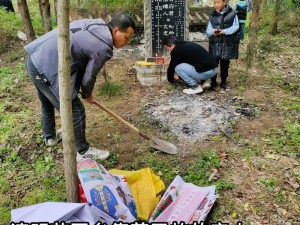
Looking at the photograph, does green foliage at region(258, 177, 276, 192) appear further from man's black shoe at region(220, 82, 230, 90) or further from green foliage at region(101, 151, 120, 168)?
man's black shoe at region(220, 82, 230, 90)

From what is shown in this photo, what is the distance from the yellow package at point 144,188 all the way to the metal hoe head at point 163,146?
600 millimetres

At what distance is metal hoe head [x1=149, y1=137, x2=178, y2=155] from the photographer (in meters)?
4.71

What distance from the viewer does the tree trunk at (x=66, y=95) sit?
2.79 m

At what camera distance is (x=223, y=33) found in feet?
21.0

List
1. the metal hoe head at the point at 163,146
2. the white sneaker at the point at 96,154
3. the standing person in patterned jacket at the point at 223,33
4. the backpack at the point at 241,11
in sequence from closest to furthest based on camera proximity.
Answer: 1. the white sneaker at the point at 96,154
2. the metal hoe head at the point at 163,146
3. the standing person in patterned jacket at the point at 223,33
4. the backpack at the point at 241,11

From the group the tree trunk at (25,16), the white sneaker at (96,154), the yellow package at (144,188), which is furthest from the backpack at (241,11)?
the yellow package at (144,188)

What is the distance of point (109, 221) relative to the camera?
316cm

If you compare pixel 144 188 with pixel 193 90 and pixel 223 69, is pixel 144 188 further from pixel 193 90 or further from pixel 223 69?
pixel 223 69

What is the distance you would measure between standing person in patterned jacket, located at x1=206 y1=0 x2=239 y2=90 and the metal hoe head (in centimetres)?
264

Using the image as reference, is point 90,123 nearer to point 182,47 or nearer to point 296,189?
point 182,47

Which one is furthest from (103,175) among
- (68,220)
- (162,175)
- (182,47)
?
(182,47)

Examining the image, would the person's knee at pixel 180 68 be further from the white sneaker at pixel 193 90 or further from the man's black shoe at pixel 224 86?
the man's black shoe at pixel 224 86

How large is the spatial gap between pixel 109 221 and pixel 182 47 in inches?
159

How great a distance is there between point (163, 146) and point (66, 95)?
6.77 ft
